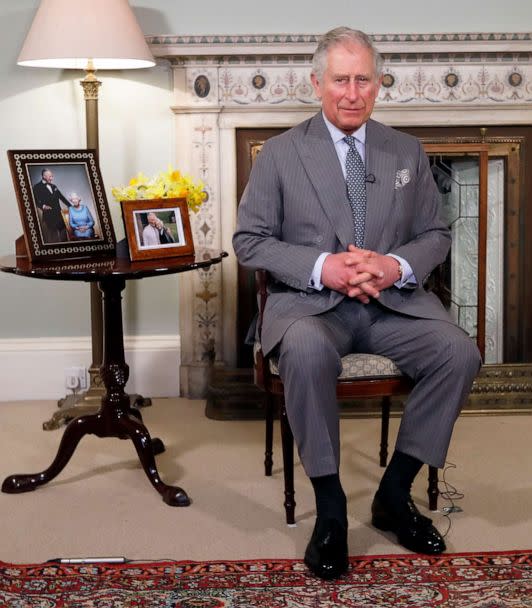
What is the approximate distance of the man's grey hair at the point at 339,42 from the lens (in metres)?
2.70

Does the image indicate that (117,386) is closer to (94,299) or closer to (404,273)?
(94,299)

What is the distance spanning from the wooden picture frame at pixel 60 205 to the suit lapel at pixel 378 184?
0.82 m

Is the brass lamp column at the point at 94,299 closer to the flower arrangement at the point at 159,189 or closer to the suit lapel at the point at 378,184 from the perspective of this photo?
the flower arrangement at the point at 159,189

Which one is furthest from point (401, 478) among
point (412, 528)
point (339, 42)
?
point (339, 42)

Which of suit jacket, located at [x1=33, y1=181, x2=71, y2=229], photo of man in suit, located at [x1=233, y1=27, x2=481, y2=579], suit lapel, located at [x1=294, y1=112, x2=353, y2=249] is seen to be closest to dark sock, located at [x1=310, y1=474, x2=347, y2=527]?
photo of man in suit, located at [x1=233, y1=27, x2=481, y2=579]

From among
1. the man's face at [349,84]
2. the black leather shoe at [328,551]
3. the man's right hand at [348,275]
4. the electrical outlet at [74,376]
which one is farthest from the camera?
the electrical outlet at [74,376]

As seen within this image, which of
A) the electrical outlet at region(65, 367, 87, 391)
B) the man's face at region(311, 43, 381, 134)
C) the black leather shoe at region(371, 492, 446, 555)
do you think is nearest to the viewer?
the black leather shoe at region(371, 492, 446, 555)

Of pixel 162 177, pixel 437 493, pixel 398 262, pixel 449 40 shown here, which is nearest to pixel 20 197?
pixel 162 177

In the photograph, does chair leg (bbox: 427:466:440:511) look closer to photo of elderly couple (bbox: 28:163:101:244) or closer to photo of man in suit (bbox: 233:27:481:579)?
photo of man in suit (bbox: 233:27:481:579)

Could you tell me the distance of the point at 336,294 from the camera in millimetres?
2645

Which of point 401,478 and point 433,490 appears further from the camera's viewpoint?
point 433,490

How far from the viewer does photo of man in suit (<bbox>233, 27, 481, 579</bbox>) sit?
7.97 ft

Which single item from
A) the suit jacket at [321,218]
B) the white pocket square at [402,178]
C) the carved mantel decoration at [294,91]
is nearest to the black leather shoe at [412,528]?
the suit jacket at [321,218]

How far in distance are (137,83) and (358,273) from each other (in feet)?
5.66
